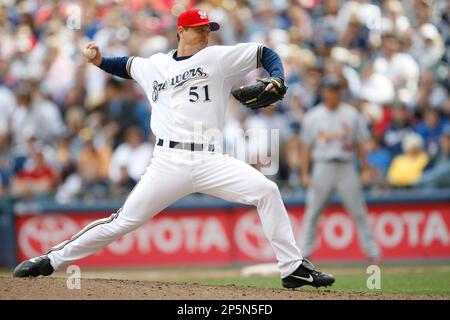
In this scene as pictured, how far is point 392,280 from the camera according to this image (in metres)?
9.45

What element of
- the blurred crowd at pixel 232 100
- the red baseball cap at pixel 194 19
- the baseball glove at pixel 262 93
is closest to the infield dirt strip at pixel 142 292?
the baseball glove at pixel 262 93

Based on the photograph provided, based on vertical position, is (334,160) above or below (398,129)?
below

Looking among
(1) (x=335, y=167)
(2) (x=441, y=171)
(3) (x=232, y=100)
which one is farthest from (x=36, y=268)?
(2) (x=441, y=171)

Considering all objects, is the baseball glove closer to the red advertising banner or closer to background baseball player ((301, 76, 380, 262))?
background baseball player ((301, 76, 380, 262))

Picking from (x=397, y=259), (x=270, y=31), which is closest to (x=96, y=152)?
(x=270, y=31)

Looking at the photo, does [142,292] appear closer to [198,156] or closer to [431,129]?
[198,156]

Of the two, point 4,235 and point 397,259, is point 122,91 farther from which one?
point 397,259

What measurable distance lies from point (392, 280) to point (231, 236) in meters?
3.86

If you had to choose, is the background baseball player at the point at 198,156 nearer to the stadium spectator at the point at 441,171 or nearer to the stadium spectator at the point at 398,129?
the stadium spectator at the point at 441,171

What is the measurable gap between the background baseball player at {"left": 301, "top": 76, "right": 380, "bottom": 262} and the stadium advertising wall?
1.26 meters

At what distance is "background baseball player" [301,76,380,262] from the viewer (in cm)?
1136

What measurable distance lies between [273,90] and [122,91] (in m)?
8.03

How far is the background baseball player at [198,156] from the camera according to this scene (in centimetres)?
696

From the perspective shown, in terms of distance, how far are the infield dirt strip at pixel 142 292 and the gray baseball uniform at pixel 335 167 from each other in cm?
411
